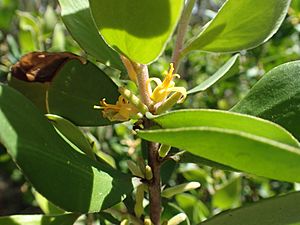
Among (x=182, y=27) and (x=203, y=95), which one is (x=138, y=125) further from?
(x=203, y=95)

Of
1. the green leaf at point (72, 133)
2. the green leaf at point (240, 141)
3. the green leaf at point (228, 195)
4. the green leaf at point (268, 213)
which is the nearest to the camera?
the green leaf at point (240, 141)

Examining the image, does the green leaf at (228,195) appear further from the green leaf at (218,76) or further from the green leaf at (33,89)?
the green leaf at (33,89)

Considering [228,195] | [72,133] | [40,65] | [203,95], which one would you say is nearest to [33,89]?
[40,65]

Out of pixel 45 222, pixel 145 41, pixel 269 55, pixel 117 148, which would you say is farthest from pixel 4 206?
pixel 145 41

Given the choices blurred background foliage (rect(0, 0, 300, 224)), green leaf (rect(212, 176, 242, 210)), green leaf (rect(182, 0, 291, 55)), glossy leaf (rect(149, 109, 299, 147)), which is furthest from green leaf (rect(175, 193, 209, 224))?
glossy leaf (rect(149, 109, 299, 147))

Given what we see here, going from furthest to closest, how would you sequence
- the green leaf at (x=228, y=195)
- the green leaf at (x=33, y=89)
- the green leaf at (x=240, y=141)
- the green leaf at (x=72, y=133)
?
the green leaf at (x=228, y=195), the green leaf at (x=33, y=89), the green leaf at (x=72, y=133), the green leaf at (x=240, y=141)

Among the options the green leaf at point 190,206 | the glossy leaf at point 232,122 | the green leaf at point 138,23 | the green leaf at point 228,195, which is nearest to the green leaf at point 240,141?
the glossy leaf at point 232,122
